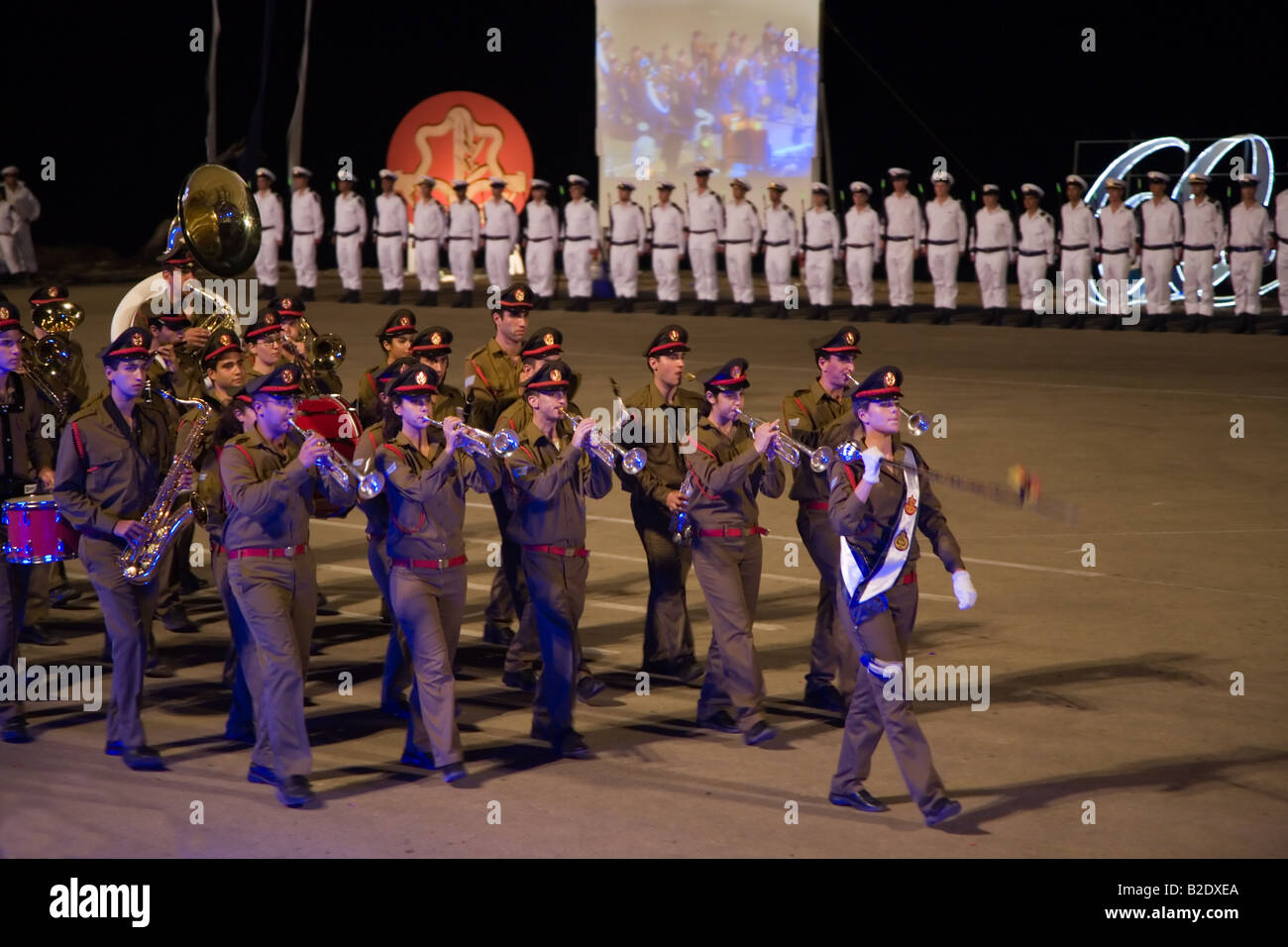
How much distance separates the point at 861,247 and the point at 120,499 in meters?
20.2

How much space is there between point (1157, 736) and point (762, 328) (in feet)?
60.7

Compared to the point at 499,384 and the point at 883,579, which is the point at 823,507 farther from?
the point at 499,384

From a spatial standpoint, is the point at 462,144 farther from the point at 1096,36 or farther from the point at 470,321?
the point at 1096,36

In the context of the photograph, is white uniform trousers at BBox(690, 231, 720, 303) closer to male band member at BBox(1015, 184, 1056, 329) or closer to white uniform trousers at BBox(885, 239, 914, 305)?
white uniform trousers at BBox(885, 239, 914, 305)

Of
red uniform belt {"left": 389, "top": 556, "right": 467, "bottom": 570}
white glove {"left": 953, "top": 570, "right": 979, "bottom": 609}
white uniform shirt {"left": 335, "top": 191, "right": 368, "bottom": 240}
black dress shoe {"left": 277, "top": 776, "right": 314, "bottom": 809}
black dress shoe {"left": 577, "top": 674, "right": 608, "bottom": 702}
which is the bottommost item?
black dress shoe {"left": 277, "top": 776, "right": 314, "bottom": 809}

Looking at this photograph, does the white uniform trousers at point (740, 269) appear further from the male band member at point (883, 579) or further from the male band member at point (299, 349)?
the male band member at point (883, 579)

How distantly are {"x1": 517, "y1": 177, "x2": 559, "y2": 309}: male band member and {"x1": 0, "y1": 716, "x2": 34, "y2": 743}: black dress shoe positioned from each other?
2012 centimetres

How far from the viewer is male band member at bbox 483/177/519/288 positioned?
30.0 m

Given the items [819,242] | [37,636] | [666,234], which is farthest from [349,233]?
[37,636]

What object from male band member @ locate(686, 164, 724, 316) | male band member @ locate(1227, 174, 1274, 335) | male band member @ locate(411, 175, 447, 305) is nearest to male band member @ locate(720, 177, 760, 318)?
male band member @ locate(686, 164, 724, 316)

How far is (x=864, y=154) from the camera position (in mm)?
37062

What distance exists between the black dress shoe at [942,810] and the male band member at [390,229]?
23.6m

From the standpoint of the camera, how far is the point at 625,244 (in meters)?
29.3

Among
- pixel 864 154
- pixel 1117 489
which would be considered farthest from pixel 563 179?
pixel 1117 489
